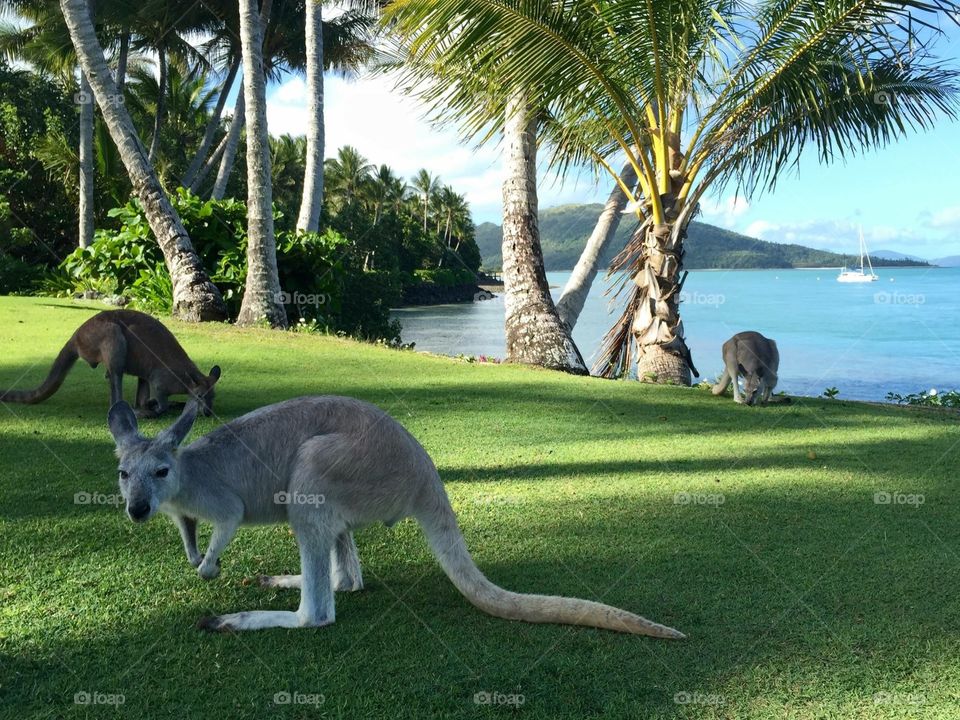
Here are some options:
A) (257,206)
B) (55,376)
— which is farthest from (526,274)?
(55,376)

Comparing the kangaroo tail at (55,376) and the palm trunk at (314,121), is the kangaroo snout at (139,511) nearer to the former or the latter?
the kangaroo tail at (55,376)

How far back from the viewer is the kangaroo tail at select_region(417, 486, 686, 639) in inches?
126

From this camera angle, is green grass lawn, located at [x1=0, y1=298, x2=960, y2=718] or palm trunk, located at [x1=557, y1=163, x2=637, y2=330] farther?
palm trunk, located at [x1=557, y1=163, x2=637, y2=330]

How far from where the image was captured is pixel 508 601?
3287mm

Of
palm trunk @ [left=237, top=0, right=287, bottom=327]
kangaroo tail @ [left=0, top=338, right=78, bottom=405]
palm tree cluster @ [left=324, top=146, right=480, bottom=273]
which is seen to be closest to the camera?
kangaroo tail @ [left=0, top=338, right=78, bottom=405]

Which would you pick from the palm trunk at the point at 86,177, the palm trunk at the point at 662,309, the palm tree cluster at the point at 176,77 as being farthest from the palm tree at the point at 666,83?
the palm trunk at the point at 86,177

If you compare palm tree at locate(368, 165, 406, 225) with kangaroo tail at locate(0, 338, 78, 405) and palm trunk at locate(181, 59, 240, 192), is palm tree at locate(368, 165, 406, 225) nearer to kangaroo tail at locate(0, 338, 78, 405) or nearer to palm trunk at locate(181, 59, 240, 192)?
palm trunk at locate(181, 59, 240, 192)

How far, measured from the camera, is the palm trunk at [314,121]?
16.7 m

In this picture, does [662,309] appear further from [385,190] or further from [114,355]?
[385,190]

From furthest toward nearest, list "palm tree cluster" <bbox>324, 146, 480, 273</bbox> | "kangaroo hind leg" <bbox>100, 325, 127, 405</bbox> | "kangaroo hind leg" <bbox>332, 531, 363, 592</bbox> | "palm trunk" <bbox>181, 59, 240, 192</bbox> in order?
"palm tree cluster" <bbox>324, 146, 480, 273</bbox> → "palm trunk" <bbox>181, 59, 240, 192</bbox> → "kangaroo hind leg" <bbox>100, 325, 127, 405</bbox> → "kangaroo hind leg" <bbox>332, 531, 363, 592</bbox>

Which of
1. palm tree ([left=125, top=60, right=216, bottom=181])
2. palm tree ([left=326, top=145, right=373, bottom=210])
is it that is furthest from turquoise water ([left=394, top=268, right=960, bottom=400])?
palm tree ([left=326, top=145, right=373, bottom=210])

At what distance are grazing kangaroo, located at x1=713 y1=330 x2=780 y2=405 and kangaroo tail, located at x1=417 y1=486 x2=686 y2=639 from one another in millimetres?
6325

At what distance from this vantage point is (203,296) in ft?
43.0

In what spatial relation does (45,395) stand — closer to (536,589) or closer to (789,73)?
(536,589)
